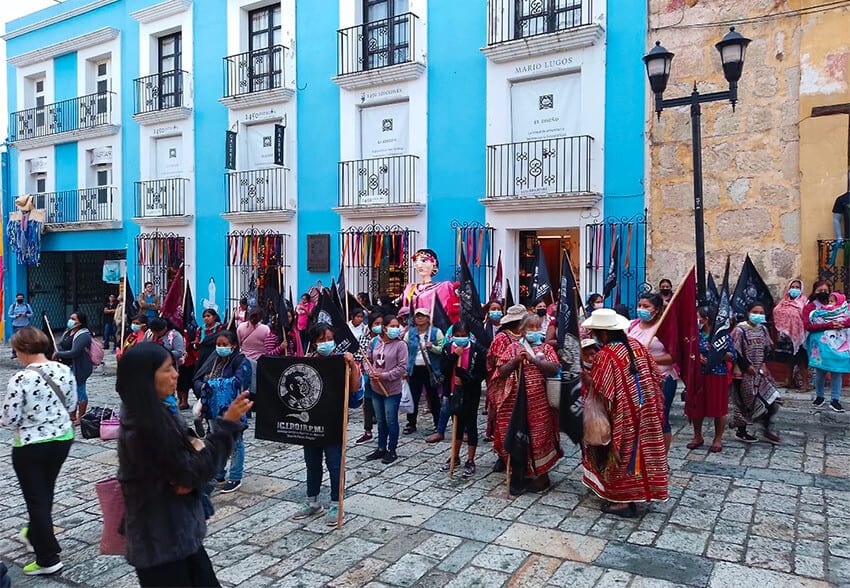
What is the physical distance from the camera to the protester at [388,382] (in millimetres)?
6992

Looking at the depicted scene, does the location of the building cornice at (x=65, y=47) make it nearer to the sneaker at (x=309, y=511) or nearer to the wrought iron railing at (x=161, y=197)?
the wrought iron railing at (x=161, y=197)

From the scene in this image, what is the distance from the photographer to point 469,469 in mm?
6617

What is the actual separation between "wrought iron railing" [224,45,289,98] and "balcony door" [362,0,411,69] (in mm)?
2361

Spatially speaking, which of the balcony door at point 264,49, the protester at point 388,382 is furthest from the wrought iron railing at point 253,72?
the protester at point 388,382

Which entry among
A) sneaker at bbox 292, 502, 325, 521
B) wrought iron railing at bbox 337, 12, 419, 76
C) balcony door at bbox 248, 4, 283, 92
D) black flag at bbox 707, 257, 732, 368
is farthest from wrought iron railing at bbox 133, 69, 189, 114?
black flag at bbox 707, 257, 732, 368

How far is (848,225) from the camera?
401 inches

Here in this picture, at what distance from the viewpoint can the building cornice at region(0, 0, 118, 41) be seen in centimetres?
1878

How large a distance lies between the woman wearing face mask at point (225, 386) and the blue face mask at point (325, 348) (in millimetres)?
887

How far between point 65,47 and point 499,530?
64.9 feet

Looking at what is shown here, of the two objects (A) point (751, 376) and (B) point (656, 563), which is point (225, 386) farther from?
(A) point (751, 376)

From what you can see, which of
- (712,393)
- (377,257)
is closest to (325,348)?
(712,393)

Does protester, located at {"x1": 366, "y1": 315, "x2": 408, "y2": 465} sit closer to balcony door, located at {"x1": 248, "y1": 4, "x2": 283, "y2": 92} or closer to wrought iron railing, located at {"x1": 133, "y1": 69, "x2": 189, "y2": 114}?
balcony door, located at {"x1": 248, "y1": 4, "x2": 283, "y2": 92}

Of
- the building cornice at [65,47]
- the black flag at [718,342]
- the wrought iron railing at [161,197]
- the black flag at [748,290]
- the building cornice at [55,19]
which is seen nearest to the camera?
the black flag at [718,342]

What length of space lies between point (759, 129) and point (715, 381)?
5.55 m
